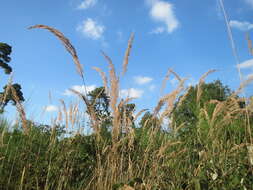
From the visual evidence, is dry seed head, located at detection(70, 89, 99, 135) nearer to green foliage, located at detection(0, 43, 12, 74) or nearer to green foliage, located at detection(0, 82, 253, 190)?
green foliage, located at detection(0, 82, 253, 190)

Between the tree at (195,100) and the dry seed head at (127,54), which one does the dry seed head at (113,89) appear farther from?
the tree at (195,100)

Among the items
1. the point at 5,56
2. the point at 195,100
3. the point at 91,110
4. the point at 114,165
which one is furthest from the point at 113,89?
the point at 5,56

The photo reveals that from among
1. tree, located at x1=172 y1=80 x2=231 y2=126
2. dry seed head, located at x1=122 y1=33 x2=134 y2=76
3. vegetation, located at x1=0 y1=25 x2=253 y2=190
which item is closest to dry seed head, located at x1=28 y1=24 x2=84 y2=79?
vegetation, located at x1=0 y1=25 x2=253 y2=190

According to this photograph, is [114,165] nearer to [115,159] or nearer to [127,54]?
[115,159]

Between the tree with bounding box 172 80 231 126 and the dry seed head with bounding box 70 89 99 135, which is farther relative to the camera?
the tree with bounding box 172 80 231 126

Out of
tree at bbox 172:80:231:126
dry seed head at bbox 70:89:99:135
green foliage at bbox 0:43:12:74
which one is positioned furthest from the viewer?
green foliage at bbox 0:43:12:74

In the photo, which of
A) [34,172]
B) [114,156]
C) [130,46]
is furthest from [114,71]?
[34,172]

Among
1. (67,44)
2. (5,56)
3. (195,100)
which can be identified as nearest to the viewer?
(67,44)

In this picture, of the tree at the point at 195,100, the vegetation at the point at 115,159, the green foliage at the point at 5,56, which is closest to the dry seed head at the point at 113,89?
the vegetation at the point at 115,159

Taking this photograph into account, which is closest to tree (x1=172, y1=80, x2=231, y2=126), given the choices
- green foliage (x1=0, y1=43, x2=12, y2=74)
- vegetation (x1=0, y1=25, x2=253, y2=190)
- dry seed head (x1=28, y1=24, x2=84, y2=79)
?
vegetation (x1=0, y1=25, x2=253, y2=190)

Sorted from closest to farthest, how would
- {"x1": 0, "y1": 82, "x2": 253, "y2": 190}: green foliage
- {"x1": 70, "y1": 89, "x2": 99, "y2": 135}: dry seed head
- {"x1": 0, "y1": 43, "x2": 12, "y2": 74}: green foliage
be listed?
1. {"x1": 0, "y1": 82, "x2": 253, "y2": 190}: green foliage
2. {"x1": 70, "y1": 89, "x2": 99, "y2": 135}: dry seed head
3. {"x1": 0, "y1": 43, "x2": 12, "y2": 74}: green foliage

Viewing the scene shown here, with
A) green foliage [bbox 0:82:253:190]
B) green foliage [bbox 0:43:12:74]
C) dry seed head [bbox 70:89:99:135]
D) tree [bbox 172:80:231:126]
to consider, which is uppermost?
green foliage [bbox 0:43:12:74]

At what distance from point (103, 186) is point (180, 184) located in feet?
2.28

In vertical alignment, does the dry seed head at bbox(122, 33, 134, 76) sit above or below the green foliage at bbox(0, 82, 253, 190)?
above
